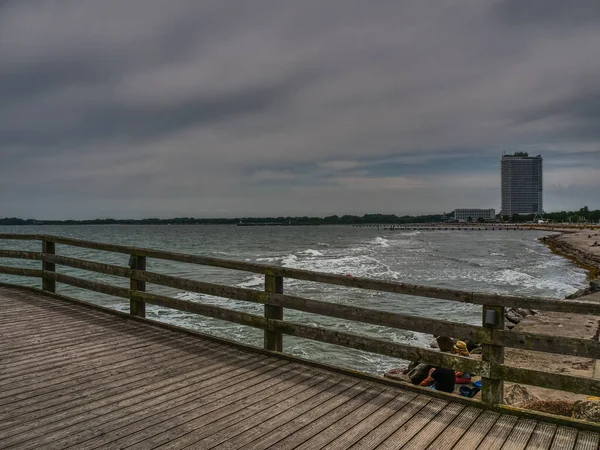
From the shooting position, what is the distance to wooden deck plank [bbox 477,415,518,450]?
3650 millimetres

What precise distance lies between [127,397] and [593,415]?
4998mm

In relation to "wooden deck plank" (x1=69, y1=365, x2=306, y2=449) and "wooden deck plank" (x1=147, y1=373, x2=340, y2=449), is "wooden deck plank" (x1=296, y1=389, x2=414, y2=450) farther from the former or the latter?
"wooden deck plank" (x1=69, y1=365, x2=306, y2=449)

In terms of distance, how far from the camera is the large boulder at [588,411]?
501 centimetres

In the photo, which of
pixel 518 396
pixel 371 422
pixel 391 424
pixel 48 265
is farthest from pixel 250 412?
pixel 48 265

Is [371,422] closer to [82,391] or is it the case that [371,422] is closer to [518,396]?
[82,391]

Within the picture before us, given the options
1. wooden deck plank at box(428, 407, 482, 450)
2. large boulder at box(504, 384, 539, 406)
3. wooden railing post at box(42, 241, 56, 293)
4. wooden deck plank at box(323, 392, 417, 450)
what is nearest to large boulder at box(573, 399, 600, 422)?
wooden deck plank at box(428, 407, 482, 450)

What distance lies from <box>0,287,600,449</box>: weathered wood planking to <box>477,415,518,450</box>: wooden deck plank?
2 centimetres

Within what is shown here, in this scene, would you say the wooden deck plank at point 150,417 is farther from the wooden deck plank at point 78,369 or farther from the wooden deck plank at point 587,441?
the wooden deck plank at point 587,441

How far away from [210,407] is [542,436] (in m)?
2.93

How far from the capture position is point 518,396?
292 inches

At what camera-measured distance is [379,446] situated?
3.61m

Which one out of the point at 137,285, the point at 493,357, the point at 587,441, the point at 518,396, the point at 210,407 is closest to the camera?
the point at 587,441

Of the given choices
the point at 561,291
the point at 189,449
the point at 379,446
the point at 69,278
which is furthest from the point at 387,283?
the point at 561,291

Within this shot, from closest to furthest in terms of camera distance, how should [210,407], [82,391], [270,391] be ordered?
[210,407], [82,391], [270,391]
